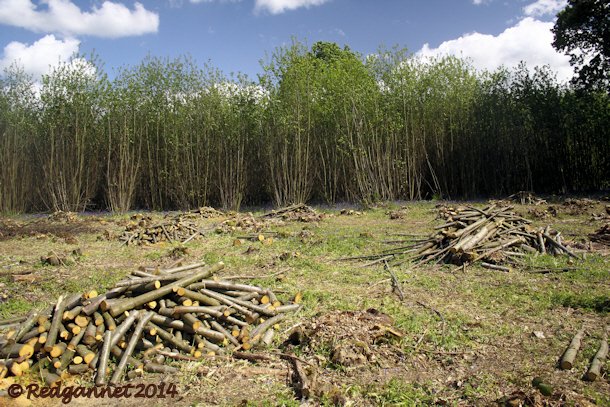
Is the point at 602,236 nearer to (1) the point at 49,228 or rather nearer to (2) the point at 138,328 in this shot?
(2) the point at 138,328

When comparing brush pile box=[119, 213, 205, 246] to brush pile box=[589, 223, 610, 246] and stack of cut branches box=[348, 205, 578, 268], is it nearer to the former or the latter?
stack of cut branches box=[348, 205, 578, 268]

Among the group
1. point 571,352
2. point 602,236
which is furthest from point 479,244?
point 571,352

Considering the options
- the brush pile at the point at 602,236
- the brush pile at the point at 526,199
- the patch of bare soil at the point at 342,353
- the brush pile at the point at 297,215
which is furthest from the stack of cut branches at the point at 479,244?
the brush pile at the point at 526,199

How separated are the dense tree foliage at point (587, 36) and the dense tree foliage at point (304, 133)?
66 centimetres

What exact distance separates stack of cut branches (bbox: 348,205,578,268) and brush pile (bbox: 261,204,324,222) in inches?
156

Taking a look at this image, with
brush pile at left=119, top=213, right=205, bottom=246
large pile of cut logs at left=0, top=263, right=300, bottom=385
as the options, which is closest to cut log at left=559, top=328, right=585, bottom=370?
large pile of cut logs at left=0, top=263, right=300, bottom=385

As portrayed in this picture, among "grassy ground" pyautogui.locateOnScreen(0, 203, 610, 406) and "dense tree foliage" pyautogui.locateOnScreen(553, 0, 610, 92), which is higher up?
"dense tree foliage" pyautogui.locateOnScreen(553, 0, 610, 92)

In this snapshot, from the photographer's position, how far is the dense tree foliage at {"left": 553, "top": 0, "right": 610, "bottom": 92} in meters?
12.9

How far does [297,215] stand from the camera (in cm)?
1168

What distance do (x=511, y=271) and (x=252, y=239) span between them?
469 centimetres

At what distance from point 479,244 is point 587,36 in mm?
10122

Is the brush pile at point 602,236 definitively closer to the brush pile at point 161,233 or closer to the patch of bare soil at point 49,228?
the brush pile at point 161,233

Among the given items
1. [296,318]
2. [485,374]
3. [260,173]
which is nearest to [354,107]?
[260,173]

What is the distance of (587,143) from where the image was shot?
14.2 metres
